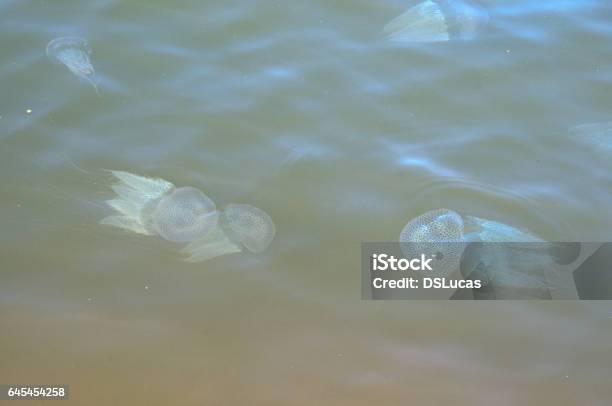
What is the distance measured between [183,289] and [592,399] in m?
1.31

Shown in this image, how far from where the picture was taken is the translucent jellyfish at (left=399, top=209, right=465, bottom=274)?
7.81 feet

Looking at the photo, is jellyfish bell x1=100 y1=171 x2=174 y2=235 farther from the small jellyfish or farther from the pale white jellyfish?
the small jellyfish

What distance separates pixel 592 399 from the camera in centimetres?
200

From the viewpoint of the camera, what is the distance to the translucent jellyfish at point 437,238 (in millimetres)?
2381

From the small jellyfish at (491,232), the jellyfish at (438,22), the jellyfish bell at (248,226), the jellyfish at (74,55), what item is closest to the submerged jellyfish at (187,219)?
the jellyfish bell at (248,226)

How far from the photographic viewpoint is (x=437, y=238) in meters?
2.43

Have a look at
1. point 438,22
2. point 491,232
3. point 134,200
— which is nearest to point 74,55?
point 134,200

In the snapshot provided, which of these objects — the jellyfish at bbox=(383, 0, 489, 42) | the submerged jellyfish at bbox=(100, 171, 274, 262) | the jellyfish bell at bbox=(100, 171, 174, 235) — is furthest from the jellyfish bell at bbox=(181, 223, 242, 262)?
the jellyfish at bbox=(383, 0, 489, 42)

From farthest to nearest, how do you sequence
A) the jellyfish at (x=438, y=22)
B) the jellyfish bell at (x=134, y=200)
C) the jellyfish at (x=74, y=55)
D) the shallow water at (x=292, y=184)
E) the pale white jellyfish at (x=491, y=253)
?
the jellyfish at (x=438, y=22) → the jellyfish at (x=74, y=55) → the jellyfish bell at (x=134, y=200) → the pale white jellyfish at (x=491, y=253) → the shallow water at (x=292, y=184)

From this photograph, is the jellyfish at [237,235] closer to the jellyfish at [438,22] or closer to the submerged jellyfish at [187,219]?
the submerged jellyfish at [187,219]

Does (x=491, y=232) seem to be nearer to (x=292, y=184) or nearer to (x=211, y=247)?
(x=292, y=184)

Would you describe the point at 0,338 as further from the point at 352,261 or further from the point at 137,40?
the point at 137,40

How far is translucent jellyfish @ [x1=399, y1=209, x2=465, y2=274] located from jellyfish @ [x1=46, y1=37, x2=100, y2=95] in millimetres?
1448

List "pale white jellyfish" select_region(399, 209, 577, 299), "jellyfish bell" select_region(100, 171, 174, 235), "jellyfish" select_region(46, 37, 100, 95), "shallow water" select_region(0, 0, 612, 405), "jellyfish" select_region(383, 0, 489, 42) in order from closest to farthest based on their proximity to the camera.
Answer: "shallow water" select_region(0, 0, 612, 405)
"pale white jellyfish" select_region(399, 209, 577, 299)
"jellyfish bell" select_region(100, 171, 174, 235)
"jellyfish" select_region(46, 37, 100, 95)
"jellyfish" select_region(383, 0, 489, 42)
